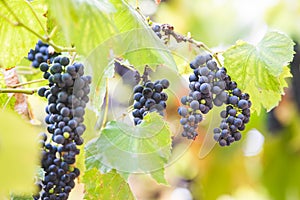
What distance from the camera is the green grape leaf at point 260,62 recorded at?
65 cm

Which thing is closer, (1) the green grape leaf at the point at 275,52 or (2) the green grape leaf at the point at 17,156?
(2) the green grape leaf at the point at 17,156

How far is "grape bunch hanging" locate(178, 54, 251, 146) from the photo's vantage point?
612mm

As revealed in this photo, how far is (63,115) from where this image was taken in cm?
60

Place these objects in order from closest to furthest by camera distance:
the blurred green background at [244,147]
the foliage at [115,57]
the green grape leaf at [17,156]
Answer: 1. the green grape leaf at [17,156]
2. the foliage at [115,57]
3. the blurred green background at [244,147]

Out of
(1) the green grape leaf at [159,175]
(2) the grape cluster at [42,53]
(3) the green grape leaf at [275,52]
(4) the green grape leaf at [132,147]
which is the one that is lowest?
(1) the green grape leaf at [159,175]

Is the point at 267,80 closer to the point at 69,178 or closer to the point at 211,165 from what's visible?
the point at 69,178

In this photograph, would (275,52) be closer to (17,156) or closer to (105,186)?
(105,186)

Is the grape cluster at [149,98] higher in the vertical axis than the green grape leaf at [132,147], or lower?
higher

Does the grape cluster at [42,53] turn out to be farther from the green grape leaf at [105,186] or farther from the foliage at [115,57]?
the green grape leaf at [105,186]

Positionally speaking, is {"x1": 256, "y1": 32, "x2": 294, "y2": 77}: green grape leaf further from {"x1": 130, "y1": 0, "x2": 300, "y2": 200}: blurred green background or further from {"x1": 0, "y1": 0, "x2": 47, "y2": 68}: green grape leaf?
{"x1": 130, "y1": 0, "x2": 300, "y2": 200}: blurred green background

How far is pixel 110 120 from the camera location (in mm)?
654

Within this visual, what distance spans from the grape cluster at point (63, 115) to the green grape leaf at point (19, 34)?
8cm

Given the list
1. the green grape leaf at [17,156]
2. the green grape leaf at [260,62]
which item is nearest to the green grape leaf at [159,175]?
the green grape leaf at [260,62]

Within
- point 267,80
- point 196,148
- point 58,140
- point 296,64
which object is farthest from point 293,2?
point 58,140
